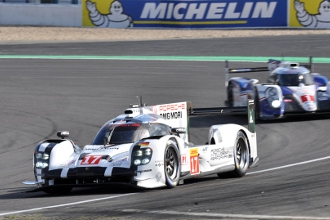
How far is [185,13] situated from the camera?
3928 cm

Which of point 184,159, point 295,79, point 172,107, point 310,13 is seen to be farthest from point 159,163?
point 310,13

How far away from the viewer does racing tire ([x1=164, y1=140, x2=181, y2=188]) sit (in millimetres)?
10328

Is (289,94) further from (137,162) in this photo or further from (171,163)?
(137,162)

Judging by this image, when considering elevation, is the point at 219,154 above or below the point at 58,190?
above

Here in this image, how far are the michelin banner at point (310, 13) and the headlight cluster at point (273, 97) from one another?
19584 mm

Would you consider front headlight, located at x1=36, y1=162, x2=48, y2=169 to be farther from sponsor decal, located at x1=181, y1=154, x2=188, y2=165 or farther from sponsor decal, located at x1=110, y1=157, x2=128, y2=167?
sponsor decal, located at x1=181, y1=154, x2=188, y2=165

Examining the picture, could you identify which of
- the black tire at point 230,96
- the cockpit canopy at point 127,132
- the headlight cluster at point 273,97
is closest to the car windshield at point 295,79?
the headlight cluster at point 273,97

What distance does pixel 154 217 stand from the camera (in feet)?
26.2

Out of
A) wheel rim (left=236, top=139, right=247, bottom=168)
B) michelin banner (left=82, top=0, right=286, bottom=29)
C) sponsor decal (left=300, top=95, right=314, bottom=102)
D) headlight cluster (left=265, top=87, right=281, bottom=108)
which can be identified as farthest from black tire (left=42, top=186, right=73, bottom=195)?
michelin banner (left=82, top=0, right=286, bottom=29)

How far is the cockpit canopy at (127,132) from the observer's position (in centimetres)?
1098

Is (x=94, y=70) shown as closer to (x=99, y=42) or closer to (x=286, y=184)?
(x=99, y=42)

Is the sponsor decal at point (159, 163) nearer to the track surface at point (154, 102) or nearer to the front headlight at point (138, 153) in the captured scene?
the front headlight at point (138, 153)

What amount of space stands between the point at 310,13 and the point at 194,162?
91.5 feet

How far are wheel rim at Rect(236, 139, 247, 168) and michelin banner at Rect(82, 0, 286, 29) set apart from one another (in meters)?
26.2
